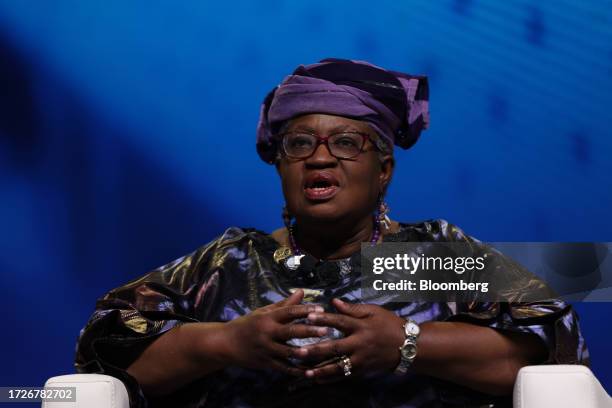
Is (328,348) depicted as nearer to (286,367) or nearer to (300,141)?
(286,367)

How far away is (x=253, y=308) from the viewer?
2.46 meters

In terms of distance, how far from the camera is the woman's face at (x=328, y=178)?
2.48m

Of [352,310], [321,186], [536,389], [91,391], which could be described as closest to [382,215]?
[321,186]

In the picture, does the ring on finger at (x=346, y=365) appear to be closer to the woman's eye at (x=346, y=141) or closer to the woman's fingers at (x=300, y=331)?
the woman's fingers at (x=300, y=331)

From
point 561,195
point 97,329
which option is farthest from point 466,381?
point 561,195

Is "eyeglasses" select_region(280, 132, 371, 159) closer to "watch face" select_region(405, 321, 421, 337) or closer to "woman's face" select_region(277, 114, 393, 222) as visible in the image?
"woman's face" select_region(277, 114, 393, 222)

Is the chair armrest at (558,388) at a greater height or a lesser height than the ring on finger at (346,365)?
lesser

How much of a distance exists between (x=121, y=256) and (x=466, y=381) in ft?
4.75

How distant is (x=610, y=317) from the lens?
3.32m

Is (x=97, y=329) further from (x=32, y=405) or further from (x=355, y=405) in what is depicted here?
(x=32, y=405)

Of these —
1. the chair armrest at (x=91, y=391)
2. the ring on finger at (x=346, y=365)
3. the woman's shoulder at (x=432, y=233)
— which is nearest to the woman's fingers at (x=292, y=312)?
the ring on finger at (x=346, y=365)

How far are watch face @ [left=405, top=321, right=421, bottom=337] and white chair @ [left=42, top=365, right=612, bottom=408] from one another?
0.22 meters

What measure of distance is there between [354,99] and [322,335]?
2.07 feet

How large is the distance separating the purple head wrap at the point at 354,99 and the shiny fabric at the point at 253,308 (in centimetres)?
25
